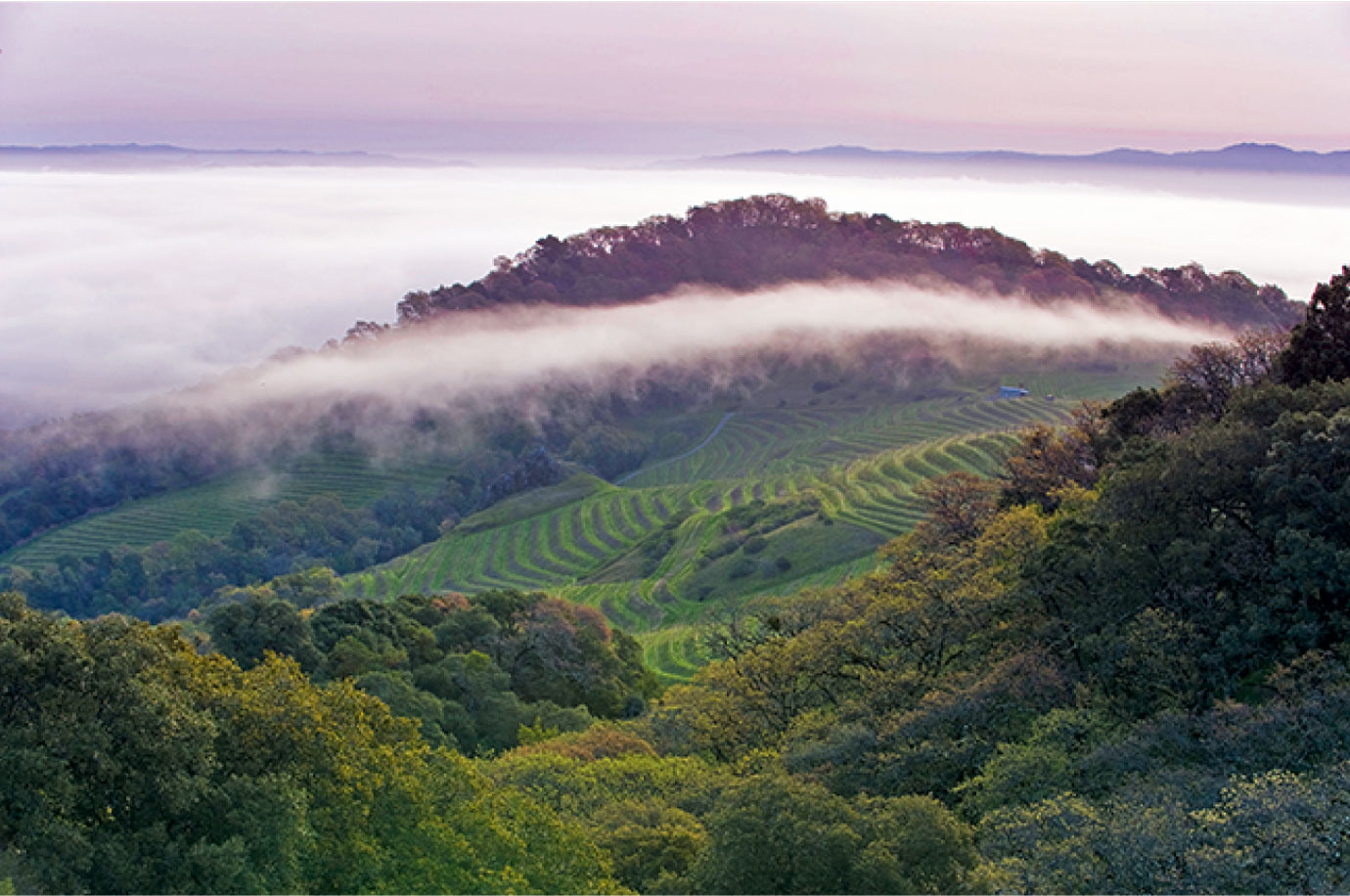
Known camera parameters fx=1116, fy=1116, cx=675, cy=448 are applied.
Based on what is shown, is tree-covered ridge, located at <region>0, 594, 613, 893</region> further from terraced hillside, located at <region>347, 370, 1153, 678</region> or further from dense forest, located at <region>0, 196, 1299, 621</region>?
dense forest, located at <region>0, 196, 1299, 621</region>

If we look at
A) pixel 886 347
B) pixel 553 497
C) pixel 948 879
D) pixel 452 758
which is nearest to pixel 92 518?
pixel 553 497

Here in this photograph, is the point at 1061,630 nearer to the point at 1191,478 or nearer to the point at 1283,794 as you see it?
the point at 1191,478

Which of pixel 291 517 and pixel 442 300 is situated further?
pixel 442 300

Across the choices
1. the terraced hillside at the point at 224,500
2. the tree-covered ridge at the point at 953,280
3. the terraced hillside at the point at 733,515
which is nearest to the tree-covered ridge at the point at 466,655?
the terraced hillside at the point at 733,515

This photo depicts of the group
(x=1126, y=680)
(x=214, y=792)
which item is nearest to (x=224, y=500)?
(x=214, y=792)

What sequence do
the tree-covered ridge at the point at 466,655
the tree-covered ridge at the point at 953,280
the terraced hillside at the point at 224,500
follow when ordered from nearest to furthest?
1. the tree-covered ridge at the point at 466,655
2. the terraced hillside at the point at 224,500
3. the tree-covered ridge at the point at 953,280

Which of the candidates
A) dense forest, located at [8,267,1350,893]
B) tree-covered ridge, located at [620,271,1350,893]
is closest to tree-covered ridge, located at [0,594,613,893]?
dense forest, located at [8,267,1350,893]

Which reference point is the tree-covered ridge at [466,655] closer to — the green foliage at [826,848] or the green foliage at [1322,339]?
the green foliage at [826,848]
